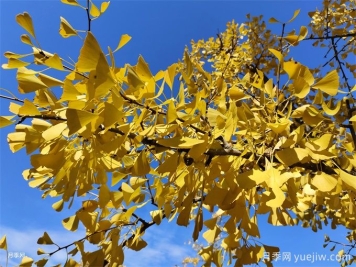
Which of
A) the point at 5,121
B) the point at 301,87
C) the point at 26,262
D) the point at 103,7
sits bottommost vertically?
the point at 26,262

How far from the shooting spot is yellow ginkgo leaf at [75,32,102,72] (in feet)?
1.76

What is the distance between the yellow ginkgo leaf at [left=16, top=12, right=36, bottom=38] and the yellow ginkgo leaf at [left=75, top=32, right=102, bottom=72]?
0.82ft

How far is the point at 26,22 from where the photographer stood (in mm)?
727

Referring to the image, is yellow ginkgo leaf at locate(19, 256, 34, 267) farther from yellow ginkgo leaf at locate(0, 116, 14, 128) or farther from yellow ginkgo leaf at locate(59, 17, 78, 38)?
yellow ginkgo leaf at locate(59, 17, 78, 38)

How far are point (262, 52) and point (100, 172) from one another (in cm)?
212

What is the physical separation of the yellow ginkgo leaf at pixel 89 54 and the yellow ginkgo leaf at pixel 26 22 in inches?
9.8

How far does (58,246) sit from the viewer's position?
1.15 m

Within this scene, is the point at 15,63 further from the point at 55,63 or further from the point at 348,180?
the point at 348,180

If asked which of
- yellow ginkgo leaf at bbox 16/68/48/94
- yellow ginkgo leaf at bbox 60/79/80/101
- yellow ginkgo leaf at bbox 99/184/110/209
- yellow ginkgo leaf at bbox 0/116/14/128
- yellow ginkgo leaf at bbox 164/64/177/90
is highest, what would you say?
yellow ginkgo leaf at bbox 164/64/177/90

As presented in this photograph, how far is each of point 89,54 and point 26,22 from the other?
28cm

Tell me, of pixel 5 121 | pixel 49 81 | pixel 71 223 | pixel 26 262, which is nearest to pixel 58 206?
pixel 71 223

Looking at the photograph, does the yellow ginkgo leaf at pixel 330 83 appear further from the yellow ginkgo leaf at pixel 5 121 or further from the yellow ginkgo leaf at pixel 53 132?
the yellow ginkgo leaf at pixel 5 121

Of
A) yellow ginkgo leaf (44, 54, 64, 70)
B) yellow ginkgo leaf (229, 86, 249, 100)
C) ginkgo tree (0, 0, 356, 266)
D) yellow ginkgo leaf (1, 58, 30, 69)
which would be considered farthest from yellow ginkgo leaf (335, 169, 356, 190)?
yellow ginkgo leaf (1, 58, 30, 69)

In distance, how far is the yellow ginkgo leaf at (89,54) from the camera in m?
0.54
